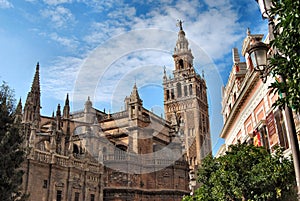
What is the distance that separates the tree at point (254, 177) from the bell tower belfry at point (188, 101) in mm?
58421

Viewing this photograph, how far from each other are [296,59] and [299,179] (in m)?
2.13

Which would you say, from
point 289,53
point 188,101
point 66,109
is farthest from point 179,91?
point 289,53

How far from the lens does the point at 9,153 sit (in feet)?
49.3

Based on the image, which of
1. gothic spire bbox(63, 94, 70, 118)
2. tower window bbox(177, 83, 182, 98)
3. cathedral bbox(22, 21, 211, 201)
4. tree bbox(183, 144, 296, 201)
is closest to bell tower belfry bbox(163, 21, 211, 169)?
tower window bbox(177, 83, 182, 98)

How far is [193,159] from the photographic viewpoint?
233ft

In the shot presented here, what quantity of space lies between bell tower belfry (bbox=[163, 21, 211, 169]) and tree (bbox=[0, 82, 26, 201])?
5650 cm

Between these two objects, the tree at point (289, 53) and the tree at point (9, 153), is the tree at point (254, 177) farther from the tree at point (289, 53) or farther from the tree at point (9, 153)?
the tree at point (9, 153)

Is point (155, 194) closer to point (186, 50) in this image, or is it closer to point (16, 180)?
point (16, 180)

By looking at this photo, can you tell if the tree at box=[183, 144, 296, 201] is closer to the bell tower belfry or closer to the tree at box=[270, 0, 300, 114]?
the tree at box=[270, 0, 300, 114]

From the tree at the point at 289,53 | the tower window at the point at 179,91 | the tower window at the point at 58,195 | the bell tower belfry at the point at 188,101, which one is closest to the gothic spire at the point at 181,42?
the bell tower belfry at the point at 188,101

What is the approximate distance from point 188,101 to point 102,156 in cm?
4329

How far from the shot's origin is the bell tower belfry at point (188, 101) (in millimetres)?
72750

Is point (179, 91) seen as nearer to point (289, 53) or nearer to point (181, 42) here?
point (181, 42)

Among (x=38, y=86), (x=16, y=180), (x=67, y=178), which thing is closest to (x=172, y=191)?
(x=67, y=178)
